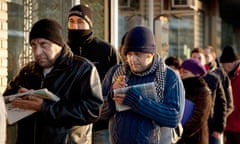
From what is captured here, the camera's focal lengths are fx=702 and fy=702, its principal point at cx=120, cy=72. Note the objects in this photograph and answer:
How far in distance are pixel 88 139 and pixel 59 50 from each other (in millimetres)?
687

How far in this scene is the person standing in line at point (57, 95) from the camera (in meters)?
4.88

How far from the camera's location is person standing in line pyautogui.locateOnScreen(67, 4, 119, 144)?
6449 mm

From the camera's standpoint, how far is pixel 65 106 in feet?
16.1

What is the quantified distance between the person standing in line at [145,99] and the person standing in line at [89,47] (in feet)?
3.34

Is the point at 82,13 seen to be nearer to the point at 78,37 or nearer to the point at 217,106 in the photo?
the point at 78,37

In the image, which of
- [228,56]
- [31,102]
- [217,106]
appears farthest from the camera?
[228,56]

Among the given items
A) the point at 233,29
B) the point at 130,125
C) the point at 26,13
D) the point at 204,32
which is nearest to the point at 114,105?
the point at 130,125

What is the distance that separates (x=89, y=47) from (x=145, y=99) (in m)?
1.36

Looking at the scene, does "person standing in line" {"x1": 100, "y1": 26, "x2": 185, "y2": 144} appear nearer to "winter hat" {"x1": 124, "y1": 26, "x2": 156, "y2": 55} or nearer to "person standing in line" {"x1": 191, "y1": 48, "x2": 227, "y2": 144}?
"winter hat" {"x1": 124, "y1": 26, "x2": 156, "y2": 55}

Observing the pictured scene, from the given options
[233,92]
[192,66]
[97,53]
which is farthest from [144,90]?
[233,92]

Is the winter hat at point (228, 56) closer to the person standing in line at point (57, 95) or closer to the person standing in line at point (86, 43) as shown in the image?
the person standing in line at point (86, 43)

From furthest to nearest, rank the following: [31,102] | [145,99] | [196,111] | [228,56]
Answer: [228,56]
[196,111]
[145,99]
[31,102]

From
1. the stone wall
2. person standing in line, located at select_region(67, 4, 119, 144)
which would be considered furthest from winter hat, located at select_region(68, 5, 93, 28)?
the stone wall

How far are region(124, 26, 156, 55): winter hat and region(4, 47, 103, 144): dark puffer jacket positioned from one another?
0.49 meters
